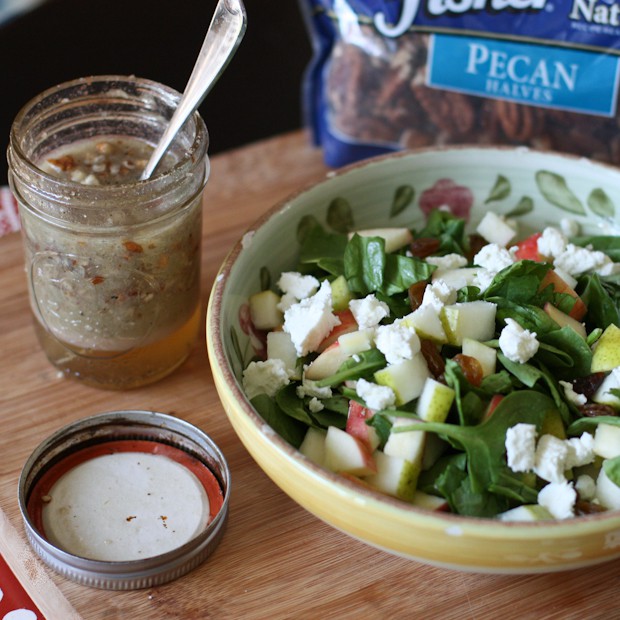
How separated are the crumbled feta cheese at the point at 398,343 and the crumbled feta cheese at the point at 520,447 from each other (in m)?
0.18

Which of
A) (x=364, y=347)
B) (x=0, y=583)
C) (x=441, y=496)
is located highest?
(x=364, y=347)

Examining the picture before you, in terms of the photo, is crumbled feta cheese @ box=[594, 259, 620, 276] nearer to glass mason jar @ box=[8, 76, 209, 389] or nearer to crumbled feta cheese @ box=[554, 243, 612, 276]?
crumbled feta cheese @ box=[554, 243, 612, 276]

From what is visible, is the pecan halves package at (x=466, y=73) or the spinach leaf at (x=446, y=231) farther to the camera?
the pecan halves package at (x=466, y=73)

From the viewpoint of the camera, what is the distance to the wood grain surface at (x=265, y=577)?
1354 millimetres

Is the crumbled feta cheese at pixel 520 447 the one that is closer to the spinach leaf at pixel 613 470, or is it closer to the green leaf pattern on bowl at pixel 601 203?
the spinach leaf at pixel 613 470

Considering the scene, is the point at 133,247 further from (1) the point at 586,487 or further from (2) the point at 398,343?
(1) the point at 586,487

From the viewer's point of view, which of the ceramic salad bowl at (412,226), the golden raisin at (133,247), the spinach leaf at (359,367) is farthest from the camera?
the golden raisin at (133,247)

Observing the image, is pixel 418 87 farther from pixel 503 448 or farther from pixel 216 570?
pixel 216 570

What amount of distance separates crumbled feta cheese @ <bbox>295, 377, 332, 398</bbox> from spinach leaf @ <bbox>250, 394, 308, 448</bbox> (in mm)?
44

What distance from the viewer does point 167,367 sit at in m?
1.71

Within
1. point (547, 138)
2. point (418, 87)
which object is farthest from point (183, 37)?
point (547, 138)

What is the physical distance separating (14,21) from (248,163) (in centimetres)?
127

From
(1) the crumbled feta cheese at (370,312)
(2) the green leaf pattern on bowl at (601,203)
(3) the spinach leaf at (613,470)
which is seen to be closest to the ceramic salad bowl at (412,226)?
(2) the green leaf pattern on bowl at (601,203)

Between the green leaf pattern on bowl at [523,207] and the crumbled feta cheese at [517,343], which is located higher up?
the crumbled feta cheese at [517,343]
